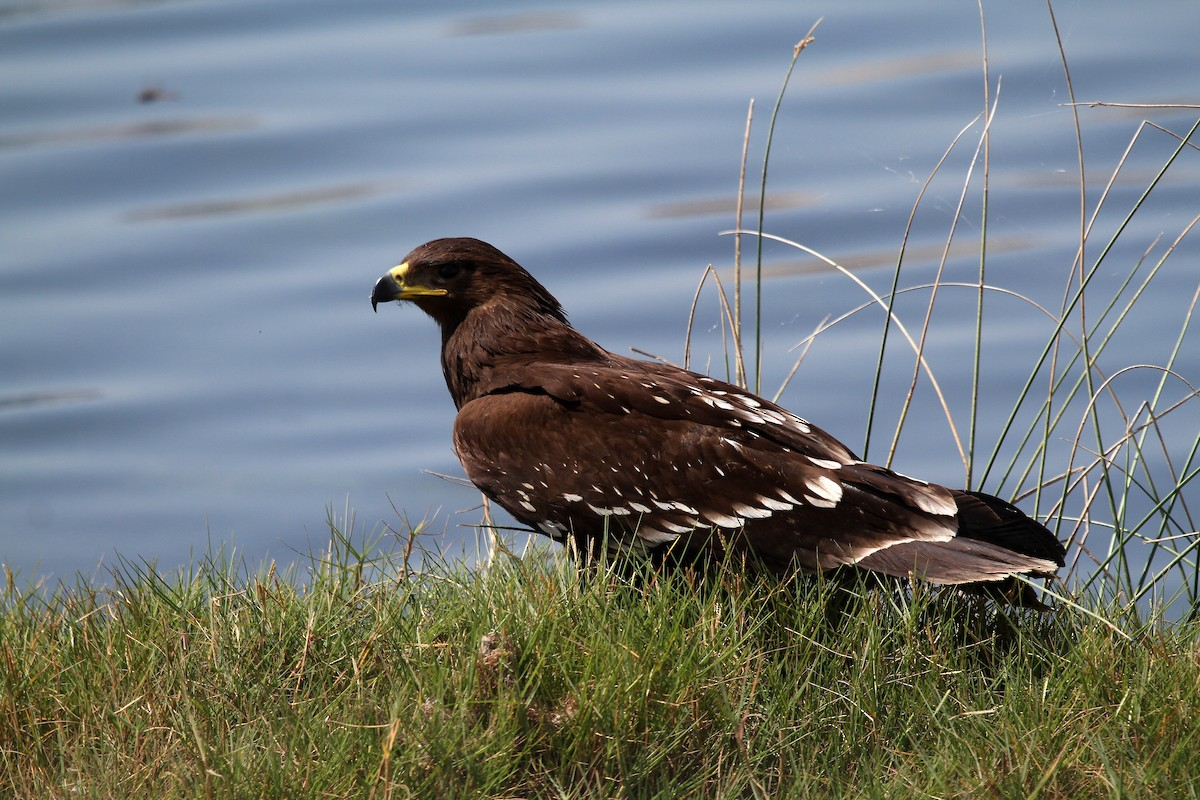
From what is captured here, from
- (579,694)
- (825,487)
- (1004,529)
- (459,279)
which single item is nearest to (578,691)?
(579,694)

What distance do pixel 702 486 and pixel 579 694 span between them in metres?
0.99

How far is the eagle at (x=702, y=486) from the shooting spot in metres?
3.83

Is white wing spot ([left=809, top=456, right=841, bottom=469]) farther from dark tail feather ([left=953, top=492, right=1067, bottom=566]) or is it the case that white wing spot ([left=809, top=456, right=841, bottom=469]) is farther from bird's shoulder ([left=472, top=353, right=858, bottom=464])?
dark tail feather ([left=953, top=492, right=1067, bottom=566])

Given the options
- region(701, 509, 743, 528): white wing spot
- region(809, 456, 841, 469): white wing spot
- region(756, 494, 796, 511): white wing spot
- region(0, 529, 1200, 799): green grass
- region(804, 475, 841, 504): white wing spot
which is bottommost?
region(0, 529, 1200, 799): green grass

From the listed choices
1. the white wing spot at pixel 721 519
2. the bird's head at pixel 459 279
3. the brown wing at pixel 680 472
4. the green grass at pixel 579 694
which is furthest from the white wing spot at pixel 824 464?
the bird's head at pixel 459 279

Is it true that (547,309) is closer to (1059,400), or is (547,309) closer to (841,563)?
(841,563)

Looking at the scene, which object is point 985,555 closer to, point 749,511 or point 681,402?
point 749,511

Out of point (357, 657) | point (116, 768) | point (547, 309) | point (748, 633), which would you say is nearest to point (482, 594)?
point (357, 657)

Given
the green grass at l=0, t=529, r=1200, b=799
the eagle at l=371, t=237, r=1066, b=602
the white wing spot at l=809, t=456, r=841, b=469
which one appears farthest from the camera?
the white wing spot at l=809, t=456, r=841, b=469

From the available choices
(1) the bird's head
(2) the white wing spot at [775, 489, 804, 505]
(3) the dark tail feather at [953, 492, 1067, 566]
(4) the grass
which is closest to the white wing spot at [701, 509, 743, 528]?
(2) the white wing spot at [775, 489, 804, 505]

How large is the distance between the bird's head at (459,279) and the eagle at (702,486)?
0.91 ft

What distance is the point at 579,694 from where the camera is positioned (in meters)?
3.12

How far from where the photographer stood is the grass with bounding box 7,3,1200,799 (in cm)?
297

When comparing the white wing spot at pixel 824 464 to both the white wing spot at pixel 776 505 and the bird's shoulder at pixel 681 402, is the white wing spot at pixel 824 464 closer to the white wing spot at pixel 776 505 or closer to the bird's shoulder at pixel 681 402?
the bird's shoulder at pixel 681 402
